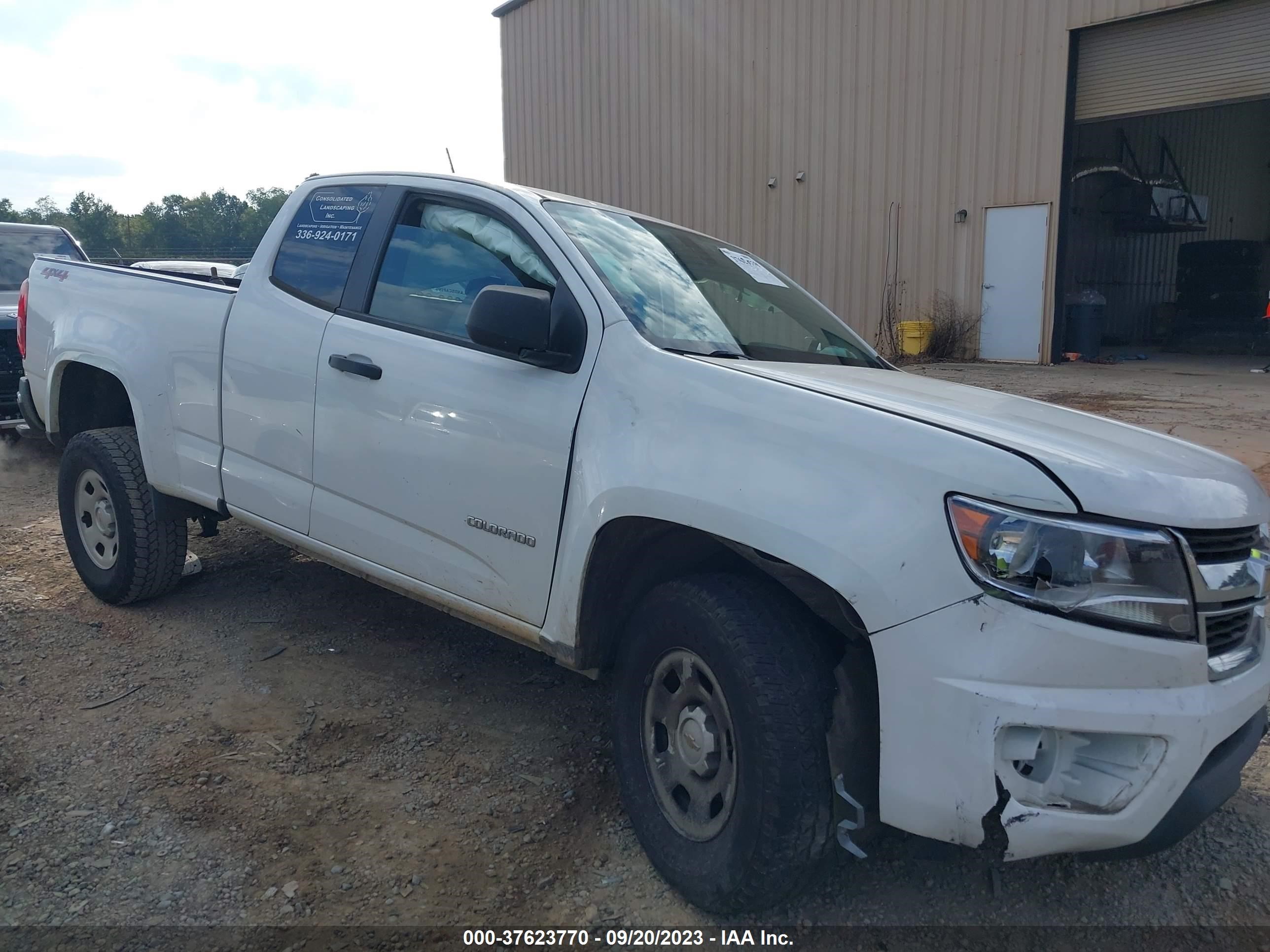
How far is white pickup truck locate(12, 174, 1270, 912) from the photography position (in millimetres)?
1938

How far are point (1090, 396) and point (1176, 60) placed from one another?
220 inches

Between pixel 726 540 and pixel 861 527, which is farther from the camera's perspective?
pixel 726 540

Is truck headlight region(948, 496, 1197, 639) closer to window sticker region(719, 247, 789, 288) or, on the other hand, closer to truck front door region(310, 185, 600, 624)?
truck front door region(310, 185, 600, 624)

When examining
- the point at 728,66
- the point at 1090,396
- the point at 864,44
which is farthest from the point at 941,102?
the point at 1090,396

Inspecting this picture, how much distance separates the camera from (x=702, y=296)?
3119 mm

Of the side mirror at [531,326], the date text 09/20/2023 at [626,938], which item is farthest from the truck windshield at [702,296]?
the date text 09/20/2023 at [626,938]

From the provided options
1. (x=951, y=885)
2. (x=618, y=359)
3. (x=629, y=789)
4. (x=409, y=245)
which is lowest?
(x=951, y=885)

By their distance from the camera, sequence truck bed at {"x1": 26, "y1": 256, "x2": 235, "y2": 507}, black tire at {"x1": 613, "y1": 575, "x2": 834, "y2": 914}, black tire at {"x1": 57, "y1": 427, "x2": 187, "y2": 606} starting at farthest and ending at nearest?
1. black tire at {"x1": 57, "y1": 427, "x2": 187, "y2": 606}
2. truck bed at {"x1": 26, "y1": 256, "x2": 235, "y2": 507}
3. black tire at {"x1": 613, "y1": 575, "x2": 834, "y2": 914}

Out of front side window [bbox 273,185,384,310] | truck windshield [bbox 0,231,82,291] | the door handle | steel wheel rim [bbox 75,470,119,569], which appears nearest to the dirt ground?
steel wheel rim [bbox 75,470,119,569]

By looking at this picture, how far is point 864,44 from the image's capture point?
51.0ft

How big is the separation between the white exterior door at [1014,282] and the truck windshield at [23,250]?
39.9ft

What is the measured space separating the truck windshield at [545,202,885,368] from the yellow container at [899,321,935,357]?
39.5ft

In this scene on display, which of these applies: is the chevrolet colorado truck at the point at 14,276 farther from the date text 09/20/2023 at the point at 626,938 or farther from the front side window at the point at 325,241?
the date text 09/20/2023 at the point at 626,938

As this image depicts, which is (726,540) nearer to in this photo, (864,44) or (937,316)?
(937,316)
